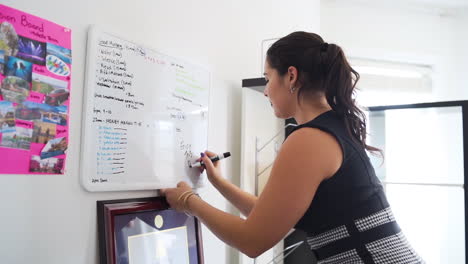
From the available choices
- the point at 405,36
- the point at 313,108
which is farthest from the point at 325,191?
the point at 405,36

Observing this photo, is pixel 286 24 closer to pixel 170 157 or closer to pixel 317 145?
pixel 170 157

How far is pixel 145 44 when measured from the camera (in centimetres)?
108

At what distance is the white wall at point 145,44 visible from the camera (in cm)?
78

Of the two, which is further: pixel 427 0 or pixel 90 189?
pixel 427 0

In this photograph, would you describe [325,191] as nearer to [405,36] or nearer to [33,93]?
[33,93]

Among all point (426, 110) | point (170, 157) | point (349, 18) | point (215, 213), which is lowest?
point (215, 213)

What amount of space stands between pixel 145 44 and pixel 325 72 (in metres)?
0.52

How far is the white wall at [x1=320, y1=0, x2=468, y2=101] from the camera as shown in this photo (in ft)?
8.19

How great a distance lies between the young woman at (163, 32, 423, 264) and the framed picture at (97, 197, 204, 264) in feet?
0.73

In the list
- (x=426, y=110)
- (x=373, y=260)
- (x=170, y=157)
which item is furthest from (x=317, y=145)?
(x=426, y=110)

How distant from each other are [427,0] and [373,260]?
2.28 meters

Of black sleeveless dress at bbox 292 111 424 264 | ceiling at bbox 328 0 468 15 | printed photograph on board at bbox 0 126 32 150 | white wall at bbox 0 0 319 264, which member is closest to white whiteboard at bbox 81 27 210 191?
white wall at bbox 0 0 319 264

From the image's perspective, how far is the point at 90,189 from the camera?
0.91 meters

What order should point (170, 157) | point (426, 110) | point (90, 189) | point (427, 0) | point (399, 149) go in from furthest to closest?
point (427, 0) < point (399, 149) < point (426, 110) < point (170, 157) < point (90, 189)
